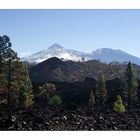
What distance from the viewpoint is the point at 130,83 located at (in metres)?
59.2

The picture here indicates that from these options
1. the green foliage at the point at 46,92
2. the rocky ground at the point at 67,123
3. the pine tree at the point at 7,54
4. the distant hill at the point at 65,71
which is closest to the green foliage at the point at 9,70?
the pine tree at the point at 7,54

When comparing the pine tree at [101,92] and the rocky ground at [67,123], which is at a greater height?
the pine tree at [101,92]

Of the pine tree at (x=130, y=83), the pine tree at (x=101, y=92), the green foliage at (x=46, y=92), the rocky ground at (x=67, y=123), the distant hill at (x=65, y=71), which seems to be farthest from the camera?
the distant hill at (x=65, y=71)

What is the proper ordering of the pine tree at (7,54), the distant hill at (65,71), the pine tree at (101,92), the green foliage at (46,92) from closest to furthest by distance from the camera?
the pine tree at (7,54), the pine tree at (101,92), the green foliage at (46,92), the distant hill at (65,71)

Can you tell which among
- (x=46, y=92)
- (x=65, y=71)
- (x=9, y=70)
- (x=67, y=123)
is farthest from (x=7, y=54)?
(x=65, y=71)

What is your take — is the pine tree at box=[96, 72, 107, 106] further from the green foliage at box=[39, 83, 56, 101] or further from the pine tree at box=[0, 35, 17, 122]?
the pine tree at box=[0, 35, 17, 122]

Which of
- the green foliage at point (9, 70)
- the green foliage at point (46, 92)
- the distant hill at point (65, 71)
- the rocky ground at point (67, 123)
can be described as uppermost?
the distant hill at point (65, 71)

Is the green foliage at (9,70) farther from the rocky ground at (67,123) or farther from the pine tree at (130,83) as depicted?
the pine tree at (130,83)

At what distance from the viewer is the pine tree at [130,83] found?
57438mm

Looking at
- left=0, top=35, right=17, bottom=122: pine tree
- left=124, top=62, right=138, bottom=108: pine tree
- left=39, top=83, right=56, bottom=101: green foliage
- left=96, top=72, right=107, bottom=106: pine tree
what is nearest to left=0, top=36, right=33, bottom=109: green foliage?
left=0, top=35, right=17, bottom=122: pine tree

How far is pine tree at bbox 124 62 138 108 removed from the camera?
5744 centimetres

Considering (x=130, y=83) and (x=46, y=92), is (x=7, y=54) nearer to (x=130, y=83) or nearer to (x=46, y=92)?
(x=130, y=83)
